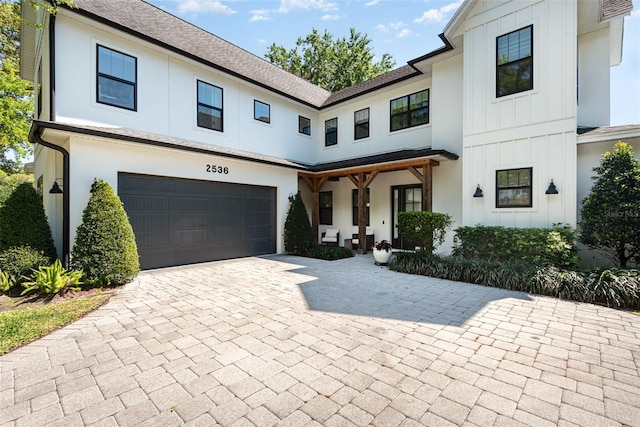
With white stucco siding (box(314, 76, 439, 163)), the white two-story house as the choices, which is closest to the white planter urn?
the white two-story house

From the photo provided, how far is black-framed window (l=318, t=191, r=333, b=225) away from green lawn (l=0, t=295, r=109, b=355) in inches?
372

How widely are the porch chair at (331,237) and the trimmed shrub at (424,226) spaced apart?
178 inches

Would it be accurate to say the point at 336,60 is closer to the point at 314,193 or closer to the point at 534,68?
the point at 314,193

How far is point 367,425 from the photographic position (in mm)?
2205

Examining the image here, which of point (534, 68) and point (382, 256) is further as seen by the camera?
point (382, 256)

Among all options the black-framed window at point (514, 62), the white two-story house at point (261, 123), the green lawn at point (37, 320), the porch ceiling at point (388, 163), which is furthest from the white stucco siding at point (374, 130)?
the green lawn at point (37, 320)

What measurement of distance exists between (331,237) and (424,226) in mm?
5234

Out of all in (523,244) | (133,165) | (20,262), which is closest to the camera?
(20,262)

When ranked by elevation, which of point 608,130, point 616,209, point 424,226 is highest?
point 608,130

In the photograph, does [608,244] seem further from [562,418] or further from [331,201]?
[331,201]

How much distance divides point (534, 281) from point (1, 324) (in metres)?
8.86

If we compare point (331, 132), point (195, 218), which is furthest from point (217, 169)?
point (331, 132)

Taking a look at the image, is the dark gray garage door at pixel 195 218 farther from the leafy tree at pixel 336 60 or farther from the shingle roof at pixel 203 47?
the leafy tree at pixel 336 60

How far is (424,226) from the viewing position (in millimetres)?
8156
